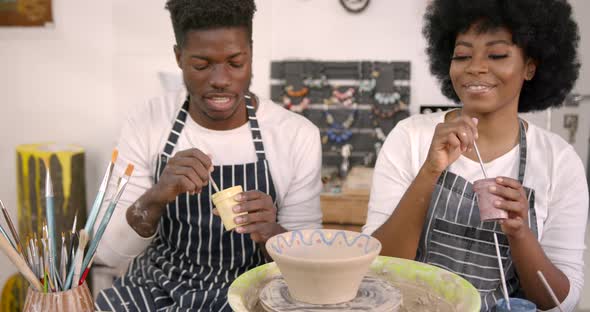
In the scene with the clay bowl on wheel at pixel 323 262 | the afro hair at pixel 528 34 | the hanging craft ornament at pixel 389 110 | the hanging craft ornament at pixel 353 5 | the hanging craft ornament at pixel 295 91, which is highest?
the hanging craft ornament at pixel 353 5

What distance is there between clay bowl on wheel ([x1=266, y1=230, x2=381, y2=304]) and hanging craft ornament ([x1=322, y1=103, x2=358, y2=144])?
2.40 metres

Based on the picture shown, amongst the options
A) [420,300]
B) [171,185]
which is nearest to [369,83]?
[171,185]

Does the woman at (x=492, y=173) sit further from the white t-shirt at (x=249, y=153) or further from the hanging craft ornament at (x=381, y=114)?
the hanging craft ornament at (x=381, y=114)

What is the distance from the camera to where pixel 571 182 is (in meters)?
1.45

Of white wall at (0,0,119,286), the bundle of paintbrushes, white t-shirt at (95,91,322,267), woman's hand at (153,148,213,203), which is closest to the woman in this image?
white t-shirt at (95,91,322,267)

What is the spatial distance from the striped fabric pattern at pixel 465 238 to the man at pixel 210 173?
1.29 ft

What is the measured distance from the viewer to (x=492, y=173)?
4.91 feet

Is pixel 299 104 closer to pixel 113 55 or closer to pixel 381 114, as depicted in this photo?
pixel 381 114

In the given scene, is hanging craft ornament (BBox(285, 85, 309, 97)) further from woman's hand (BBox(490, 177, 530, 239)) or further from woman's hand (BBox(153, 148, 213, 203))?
woman's hand (BBox(490, 177, 530, 239))

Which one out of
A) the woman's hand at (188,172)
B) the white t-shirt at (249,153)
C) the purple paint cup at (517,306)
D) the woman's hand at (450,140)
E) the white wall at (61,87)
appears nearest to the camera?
the purple paint cup at (517,306)

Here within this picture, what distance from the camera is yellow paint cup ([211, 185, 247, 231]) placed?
1227mm

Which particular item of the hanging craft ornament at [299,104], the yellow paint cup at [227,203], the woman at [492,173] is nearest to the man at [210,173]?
the yellow paint cup at [227,203]

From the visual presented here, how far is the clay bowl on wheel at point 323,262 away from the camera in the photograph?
0.91m

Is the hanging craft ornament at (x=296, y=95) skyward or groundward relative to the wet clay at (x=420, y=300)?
skyward
